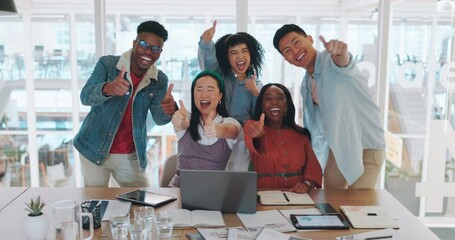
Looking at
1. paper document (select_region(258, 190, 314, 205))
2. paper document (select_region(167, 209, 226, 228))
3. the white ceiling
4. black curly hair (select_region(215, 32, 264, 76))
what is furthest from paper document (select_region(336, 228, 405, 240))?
the white ceiling

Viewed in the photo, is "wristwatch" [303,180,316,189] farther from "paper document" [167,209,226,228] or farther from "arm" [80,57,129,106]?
"arm" [80,57,129,106]

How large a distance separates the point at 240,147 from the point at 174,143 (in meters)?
1.33

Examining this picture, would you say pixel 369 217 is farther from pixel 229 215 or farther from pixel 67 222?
pixel 67 222

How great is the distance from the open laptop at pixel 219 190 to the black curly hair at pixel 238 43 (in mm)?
879

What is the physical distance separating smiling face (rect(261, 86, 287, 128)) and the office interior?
1.07m

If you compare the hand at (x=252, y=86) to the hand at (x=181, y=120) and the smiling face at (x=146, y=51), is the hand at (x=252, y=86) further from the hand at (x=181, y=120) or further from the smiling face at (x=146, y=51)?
the smiling face at (x=146, y=51)

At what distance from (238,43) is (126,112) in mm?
761

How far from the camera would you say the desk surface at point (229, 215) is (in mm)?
1626

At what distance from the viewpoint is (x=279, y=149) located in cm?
219

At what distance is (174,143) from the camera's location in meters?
3.50

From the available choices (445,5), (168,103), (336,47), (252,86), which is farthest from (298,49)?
(445,5)

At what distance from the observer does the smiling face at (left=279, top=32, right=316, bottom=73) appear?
2154 millimetres

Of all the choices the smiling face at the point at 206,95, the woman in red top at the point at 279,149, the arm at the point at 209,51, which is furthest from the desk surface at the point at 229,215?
the arm at the point at 209,51

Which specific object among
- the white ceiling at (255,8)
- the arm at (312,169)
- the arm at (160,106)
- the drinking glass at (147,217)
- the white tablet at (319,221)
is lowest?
the white tablet at (319,221)
